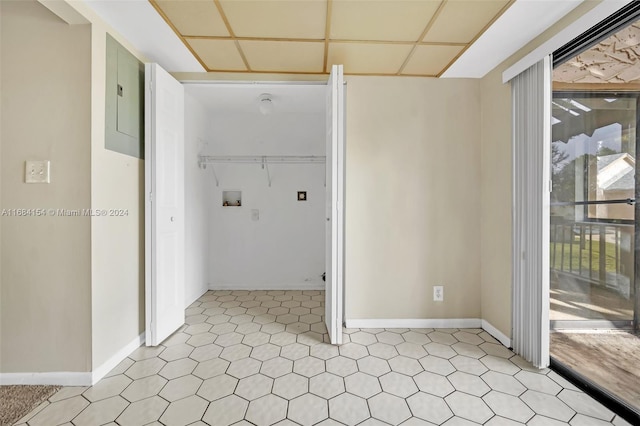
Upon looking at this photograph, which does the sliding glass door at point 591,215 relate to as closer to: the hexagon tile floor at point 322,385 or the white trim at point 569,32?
the white trim at point 569,32

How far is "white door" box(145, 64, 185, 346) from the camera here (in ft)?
7.11

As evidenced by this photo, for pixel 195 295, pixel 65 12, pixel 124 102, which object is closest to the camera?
pixel 65 12

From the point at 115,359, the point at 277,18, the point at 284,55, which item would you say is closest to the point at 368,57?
the point at 284,55

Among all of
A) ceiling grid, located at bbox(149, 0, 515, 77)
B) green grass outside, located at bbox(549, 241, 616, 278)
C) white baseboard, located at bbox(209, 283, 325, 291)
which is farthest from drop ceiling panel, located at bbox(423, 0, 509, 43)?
white baseboard, located at bbox(209, 283, 325, 291)

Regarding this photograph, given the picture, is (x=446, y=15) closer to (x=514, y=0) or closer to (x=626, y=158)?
(x=514, y=0)

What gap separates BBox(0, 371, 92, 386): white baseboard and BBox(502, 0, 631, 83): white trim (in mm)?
3407

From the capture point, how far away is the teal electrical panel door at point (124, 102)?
Result: 187 centimetres

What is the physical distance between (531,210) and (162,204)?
2.69m

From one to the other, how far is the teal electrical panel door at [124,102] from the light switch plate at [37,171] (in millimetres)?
336

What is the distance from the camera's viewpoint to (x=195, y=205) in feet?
10.7

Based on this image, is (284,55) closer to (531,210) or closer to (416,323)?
(531,210)

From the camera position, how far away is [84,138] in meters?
1.71

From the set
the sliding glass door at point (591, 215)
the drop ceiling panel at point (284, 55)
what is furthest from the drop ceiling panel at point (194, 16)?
the sliding glass door at point (591, 215)

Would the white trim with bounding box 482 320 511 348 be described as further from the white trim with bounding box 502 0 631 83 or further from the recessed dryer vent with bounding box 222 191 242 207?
the recessed dryer vent with bounding box 222 191 242 207
